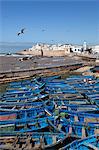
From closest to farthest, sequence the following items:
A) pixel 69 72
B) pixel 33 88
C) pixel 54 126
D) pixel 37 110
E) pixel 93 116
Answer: pixel 54 126, pixel 93 116, pixel 37 110, pixel 33 88, pixel 69 72

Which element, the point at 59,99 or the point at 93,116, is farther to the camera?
the point at 59,99

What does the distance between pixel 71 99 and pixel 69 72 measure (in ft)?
59.8

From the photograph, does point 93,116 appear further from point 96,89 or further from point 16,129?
point 96,89

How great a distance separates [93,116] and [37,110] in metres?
3.67

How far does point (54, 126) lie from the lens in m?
16.5

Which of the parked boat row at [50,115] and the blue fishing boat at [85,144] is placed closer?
the blue fishing boat at [85,144]

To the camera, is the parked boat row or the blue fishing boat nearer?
the blue fishing boat

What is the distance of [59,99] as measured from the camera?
22.9m

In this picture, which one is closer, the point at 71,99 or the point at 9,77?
the point at 71,99

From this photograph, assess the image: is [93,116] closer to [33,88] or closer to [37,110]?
[37,110]

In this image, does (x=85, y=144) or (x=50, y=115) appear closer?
(x=85, y=144)

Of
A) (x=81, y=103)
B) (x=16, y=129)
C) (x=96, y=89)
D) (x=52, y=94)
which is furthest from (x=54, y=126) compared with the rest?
(x=96, y=89)

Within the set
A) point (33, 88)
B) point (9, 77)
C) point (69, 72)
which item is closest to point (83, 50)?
point (69, 72)

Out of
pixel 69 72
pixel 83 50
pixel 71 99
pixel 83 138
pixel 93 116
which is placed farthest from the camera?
pixel 83 50
